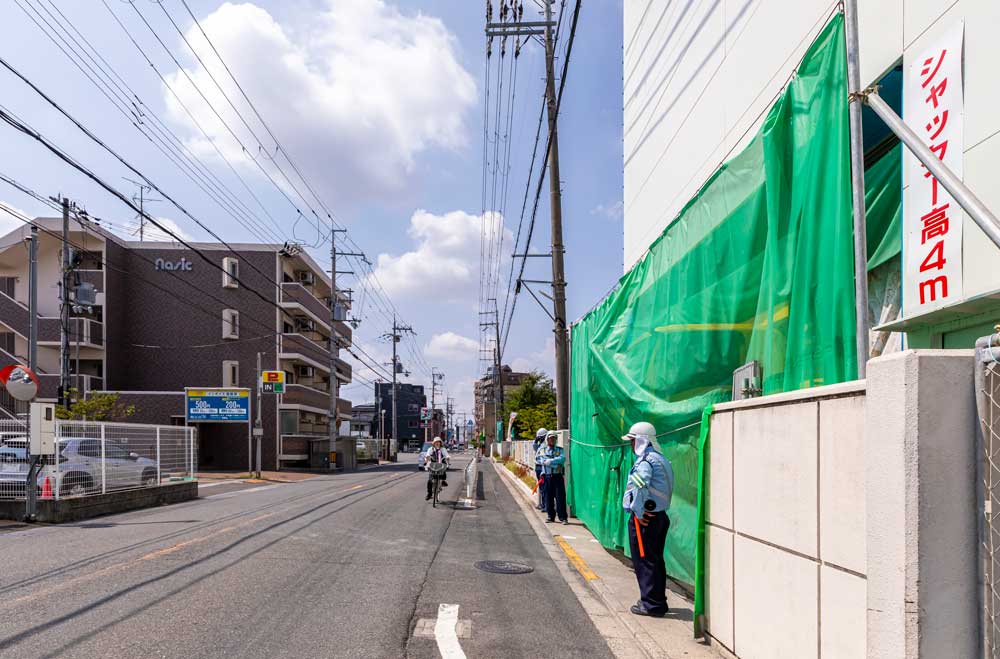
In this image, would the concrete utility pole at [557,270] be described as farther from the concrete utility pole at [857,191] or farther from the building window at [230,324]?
the building window at [230,324]

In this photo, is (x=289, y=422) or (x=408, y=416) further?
(x=408, y=416)

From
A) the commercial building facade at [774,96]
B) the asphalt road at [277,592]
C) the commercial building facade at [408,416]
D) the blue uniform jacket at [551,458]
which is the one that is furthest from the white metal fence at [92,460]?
the commercial building facade at [408,416]

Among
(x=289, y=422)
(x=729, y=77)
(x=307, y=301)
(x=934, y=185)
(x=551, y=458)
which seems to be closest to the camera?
(x=934, y=185)

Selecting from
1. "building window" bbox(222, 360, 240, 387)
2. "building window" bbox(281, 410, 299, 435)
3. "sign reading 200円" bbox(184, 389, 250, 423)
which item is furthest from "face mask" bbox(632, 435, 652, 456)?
"building window" bbox(222, 360, 240, 387)

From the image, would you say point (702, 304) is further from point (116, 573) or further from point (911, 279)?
point (116, 573)

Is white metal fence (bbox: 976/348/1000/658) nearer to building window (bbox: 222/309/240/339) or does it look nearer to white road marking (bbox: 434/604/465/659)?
white road marking (bbox: 434/604/465/659)

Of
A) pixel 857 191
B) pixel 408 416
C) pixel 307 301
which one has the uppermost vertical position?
pixel 307 301

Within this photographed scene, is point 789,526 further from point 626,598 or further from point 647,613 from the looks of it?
point 626,598

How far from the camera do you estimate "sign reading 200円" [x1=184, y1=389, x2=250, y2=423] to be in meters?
37.8

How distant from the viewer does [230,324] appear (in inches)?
1730

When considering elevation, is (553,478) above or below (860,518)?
below

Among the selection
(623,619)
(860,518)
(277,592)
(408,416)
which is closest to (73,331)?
(277,592)

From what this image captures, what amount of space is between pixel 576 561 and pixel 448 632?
12.8 ft

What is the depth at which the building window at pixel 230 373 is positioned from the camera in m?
43.7
